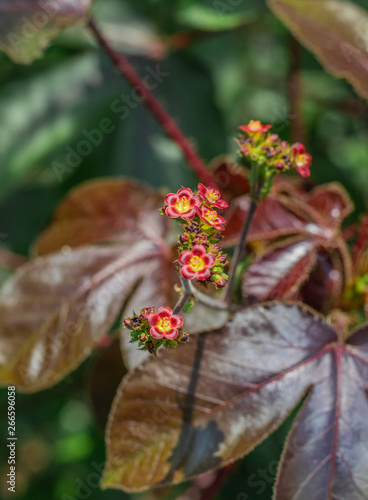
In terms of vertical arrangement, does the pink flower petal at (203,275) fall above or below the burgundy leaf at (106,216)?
above

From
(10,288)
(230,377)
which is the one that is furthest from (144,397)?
(10,288)

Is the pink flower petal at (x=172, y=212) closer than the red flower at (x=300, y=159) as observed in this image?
Yes

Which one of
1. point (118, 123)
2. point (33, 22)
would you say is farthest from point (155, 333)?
point (118, 123)

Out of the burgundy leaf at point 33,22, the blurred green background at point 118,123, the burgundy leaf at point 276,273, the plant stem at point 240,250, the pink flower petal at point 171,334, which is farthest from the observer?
the blurred green background at point 118,123

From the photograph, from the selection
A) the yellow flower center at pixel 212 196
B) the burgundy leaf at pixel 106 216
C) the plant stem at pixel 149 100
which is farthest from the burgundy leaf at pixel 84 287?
the yellow flower center at pixel 212 196

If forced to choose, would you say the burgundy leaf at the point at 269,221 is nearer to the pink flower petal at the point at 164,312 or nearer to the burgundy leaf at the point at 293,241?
the burgundy leaf at the point at 293,241
